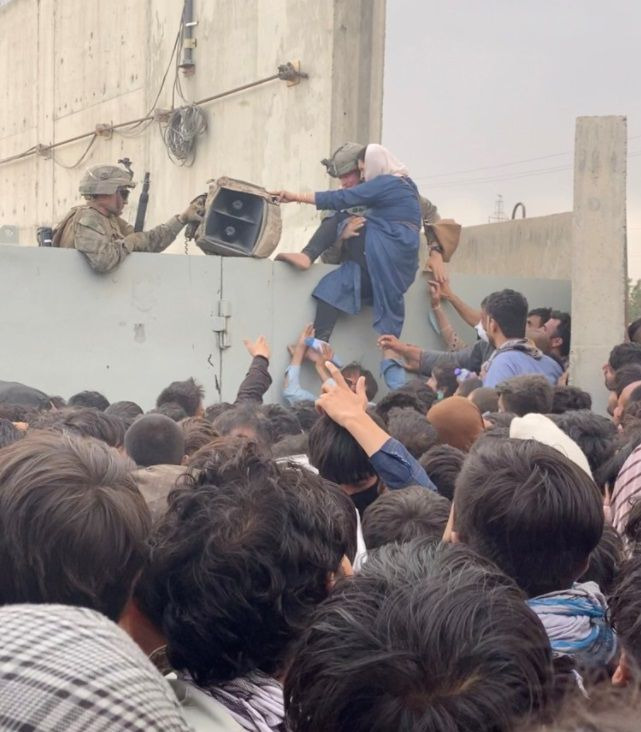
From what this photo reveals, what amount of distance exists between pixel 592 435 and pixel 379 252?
15.1 ft

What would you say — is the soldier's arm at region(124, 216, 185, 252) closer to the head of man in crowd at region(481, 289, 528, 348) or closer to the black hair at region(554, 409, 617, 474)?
the head of man in crowd at region(481, 289, 528, 348)

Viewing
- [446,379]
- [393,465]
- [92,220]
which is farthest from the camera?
[92,220]

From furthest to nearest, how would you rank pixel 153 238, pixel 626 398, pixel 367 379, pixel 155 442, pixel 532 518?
1. pixel 153 238
2. pixel 367 379
3. pixel 626 398
4. pixel 155 442
5. pixel 532 518

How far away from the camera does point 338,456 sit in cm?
337

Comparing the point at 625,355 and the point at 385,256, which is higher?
the point at 385,256

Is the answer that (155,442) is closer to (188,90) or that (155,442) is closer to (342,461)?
(342,461)

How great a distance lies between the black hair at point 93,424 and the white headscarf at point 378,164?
4606 millimetres

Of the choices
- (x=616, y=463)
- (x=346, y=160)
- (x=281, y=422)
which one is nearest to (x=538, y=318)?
(x=346, y=160)

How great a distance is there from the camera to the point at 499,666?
1.42m

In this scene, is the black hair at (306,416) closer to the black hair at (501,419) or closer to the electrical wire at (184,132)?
the black hair at (501,419)

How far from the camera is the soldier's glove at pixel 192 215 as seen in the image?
852cm

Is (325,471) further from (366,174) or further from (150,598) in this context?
(366,174)

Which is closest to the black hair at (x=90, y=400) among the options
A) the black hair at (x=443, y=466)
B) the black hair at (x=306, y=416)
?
the black hair at (x=306, y=416)

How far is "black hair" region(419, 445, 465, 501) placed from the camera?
369cm
